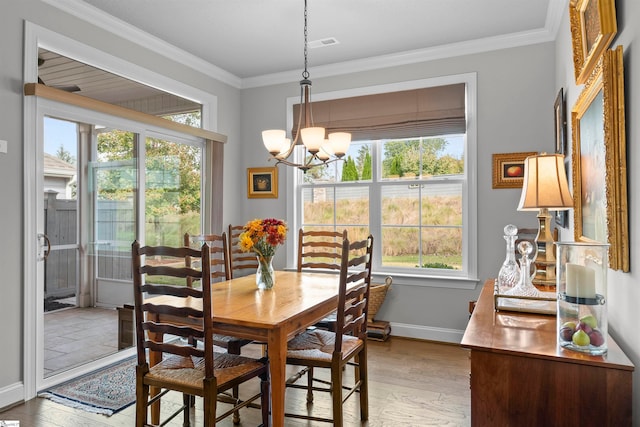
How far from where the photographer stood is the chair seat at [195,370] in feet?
6.31

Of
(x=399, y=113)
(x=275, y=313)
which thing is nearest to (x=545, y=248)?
(x=275, y=313)

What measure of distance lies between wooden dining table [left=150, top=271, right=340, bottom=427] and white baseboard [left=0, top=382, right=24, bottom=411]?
1.17 m

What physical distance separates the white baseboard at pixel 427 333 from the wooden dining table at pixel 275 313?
4.94ft

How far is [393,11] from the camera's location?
320 centimetres

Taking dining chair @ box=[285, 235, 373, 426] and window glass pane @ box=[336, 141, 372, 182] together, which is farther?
window glass pane @ box=[336, 141, 372, 182]

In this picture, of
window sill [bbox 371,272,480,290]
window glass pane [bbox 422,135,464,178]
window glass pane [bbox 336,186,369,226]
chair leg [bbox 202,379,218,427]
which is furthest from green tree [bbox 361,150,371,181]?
chair leg [bbox 202,379,218,427]

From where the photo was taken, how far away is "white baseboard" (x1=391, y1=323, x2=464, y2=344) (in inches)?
153

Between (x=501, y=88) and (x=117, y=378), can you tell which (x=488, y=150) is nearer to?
(x=501, y=88)

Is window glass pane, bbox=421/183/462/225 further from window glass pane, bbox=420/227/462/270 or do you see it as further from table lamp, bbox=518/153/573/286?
table lamp, bbox=518/153/573/286

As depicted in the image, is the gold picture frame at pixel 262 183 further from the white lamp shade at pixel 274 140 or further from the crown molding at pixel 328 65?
the white lamp shade at pixel 274 140

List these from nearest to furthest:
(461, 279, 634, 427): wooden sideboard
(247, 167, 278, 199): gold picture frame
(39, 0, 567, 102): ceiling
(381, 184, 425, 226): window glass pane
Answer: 1. (461, 279, 634, 427): wooden sideboard
2. (39, 0, 567, 102): ceiling
3. (381, 184, 425, 226): window glass pane
4. (247, 167, 278, 199): gold picture frame

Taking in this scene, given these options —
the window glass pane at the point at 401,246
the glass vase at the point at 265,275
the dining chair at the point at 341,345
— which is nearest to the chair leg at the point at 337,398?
the dining chair at the point at 341,345

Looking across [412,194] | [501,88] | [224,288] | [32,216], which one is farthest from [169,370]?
[501,88]

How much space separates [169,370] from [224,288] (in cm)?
78
